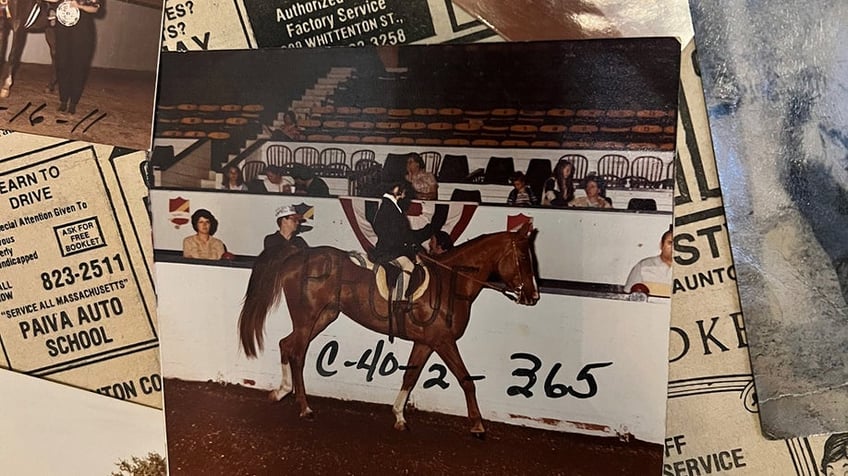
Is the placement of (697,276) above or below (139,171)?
below

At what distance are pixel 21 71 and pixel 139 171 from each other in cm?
14

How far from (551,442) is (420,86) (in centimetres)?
30

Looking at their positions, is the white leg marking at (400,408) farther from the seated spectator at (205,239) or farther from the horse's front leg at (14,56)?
the horse's front leg at (14,56)

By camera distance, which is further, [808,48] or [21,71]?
[21,71]

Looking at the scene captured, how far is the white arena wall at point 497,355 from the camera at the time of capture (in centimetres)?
50

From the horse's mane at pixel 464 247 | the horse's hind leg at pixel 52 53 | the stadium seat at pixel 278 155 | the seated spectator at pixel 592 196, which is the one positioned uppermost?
the horse's hind leg at pixel 52 53

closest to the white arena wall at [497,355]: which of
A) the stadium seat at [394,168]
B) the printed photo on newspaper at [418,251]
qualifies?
the printed photo on newspaper at [418,251]

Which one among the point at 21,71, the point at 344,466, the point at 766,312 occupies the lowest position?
the point at 344,466

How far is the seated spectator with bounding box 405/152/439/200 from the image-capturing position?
20.5 inches

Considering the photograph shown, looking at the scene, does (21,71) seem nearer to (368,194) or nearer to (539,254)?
(368,194)

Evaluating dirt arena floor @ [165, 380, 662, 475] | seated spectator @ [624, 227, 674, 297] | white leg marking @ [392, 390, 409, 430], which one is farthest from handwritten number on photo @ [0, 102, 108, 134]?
seated spectator @ [624, 227, 674, 297]

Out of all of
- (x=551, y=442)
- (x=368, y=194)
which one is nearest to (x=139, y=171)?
(x=368, y=194)

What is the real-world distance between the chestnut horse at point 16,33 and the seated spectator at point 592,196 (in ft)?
1.54

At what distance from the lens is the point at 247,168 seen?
550mm
